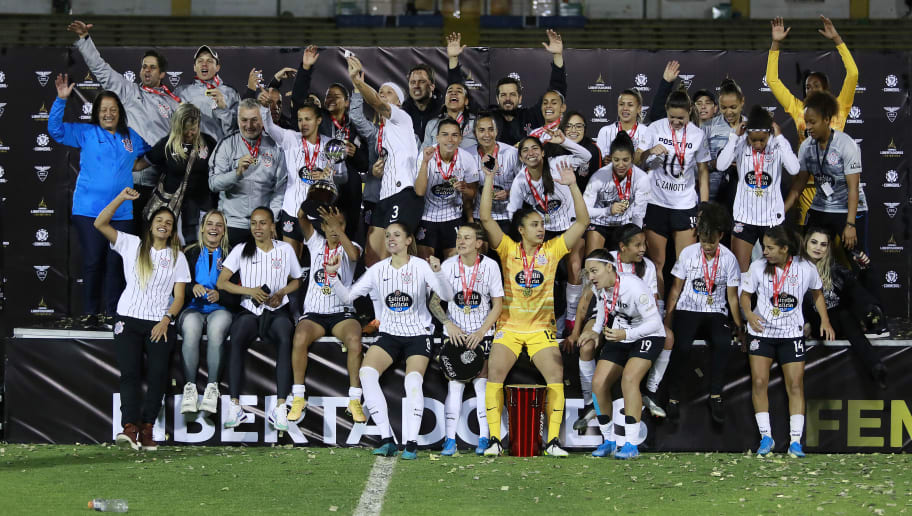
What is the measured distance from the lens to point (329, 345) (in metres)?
8.40

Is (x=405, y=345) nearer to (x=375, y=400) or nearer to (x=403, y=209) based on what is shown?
(x=375, y=400)

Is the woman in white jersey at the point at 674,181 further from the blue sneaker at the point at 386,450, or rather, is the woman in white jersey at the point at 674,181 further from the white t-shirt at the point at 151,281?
the white t-shirt at the point at 151,281

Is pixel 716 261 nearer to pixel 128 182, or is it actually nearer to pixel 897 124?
pixel 897 124

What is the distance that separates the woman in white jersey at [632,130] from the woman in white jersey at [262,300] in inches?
114

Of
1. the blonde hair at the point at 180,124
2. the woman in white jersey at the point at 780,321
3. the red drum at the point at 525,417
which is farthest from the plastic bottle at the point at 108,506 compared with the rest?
the woman in white jersey at the point at 780,321

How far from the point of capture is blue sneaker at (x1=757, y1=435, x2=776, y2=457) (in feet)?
26.8

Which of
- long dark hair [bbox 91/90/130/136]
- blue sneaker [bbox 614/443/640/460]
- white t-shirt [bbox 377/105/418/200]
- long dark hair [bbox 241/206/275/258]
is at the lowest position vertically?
blue sneaker [bbox 614/443/640/460]

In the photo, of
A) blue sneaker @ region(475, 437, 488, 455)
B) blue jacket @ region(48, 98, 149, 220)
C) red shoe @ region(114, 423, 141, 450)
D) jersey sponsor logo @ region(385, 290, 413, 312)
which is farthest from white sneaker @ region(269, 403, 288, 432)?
blue jacket @ region(48, 98, 149, 220)

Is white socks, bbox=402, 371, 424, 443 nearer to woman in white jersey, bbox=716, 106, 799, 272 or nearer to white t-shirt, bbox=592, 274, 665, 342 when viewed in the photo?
white t-shirt, bbox=592, 274, 665, 342

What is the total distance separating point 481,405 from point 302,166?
2506 mm

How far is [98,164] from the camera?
31.1ft

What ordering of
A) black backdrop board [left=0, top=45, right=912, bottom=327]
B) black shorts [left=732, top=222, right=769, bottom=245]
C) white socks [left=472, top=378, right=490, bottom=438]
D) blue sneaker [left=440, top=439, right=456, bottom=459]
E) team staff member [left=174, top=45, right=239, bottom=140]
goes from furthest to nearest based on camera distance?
black backdrop board [left=0, top=45, right=912, bottom=327]
team staff member [left=174, top=45, right=239, bottom=140]
black shorts [left=732, top=222, right=769, bottom=245]
white socks [left=472, top=378, right=490, bottom=438]
blue sneaker [left=440, top=439, right=456, bottom=459]

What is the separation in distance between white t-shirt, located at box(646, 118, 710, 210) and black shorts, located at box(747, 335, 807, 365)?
4.71 feet

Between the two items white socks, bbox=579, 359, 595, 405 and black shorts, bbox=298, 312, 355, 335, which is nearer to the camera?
white socks, bbox=579, 359, 595, 405
